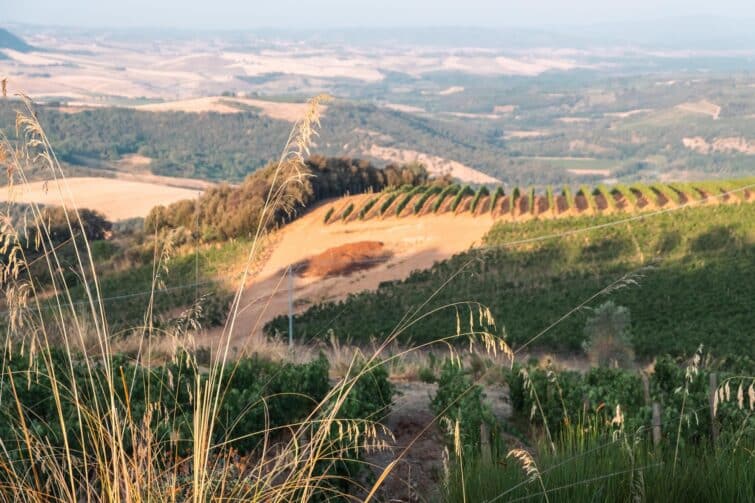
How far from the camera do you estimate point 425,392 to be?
724 centimetres

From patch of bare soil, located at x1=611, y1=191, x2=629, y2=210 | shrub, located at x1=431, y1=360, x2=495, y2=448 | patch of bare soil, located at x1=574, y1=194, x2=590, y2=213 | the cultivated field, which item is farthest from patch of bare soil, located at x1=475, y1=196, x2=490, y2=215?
the cultivated field

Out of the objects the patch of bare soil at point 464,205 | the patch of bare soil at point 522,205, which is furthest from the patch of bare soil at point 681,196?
the patch of bare soil at point 464,205

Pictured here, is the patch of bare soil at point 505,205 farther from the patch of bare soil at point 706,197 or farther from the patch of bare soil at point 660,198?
the patch of bare soil at point 706,197

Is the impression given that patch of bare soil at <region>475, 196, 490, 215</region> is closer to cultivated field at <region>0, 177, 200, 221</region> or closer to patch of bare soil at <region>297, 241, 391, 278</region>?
Result: patch of bare soil at <region>297, 241, 391, 278</region>

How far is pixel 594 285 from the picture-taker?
22766mm

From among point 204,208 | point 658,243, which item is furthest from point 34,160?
point 204,208

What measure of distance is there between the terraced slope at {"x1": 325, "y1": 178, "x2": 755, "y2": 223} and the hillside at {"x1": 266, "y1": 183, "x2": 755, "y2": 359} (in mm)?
965

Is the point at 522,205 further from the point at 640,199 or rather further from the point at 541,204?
the point at 640,199

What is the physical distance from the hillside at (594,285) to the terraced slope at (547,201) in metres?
0.97

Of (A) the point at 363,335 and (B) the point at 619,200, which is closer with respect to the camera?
(A) the point at 363,335

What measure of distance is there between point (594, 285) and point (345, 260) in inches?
351

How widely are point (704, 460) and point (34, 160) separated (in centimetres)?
295

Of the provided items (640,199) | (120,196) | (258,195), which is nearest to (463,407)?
(640,199)

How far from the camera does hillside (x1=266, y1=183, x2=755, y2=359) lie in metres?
17.8
